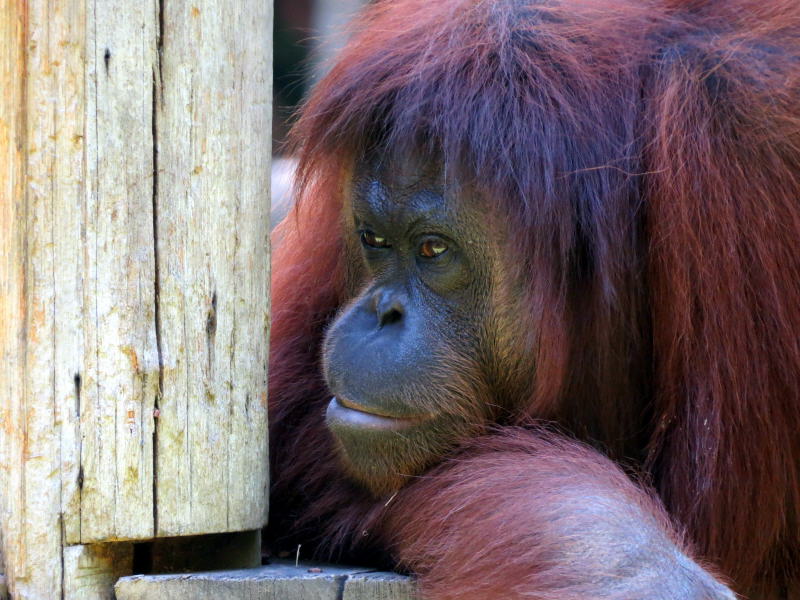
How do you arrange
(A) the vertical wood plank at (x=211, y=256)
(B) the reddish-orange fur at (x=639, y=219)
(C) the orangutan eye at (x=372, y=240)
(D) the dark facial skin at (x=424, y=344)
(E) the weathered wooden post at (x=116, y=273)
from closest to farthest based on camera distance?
(E) the weathered wooden post at (x=116, y=273)
(A) the vertical wood plank at (x=211, y=256)
(B) the reddish-orange fur at (x=639, y=219)
(D) the dark facial skin at (x=424, y=344)
(C) the orangutan eye at (x=372, y=240)

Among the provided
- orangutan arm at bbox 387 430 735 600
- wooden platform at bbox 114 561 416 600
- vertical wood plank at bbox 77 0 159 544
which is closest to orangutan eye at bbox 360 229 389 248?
orangutan arm at bbox 387 430 735 600

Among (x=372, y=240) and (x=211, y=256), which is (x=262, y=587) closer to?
(x=211, y=256)

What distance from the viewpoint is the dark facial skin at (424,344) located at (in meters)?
2.56

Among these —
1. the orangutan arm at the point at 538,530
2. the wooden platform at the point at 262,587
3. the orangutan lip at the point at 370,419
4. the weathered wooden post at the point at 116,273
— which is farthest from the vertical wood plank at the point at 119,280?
the orangutan arm at the point at 538,530

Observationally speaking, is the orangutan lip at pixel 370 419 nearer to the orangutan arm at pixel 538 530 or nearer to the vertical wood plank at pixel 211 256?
the orangutan arm at pixel 538 530

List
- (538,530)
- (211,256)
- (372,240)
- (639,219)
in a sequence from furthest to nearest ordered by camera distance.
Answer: (372,240), (639,219), (211,256), (538,530)

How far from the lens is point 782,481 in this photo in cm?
248

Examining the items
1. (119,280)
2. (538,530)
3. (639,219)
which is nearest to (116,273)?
(119,280)

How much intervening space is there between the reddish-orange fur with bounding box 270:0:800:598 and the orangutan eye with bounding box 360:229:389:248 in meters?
0.22

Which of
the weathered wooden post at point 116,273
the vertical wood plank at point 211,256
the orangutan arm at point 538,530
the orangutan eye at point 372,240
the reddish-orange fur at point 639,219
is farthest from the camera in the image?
the orangutan eye at point 372,240

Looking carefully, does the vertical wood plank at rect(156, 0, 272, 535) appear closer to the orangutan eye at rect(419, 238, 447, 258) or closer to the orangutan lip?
the orangutan lip

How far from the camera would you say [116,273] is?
2.24m

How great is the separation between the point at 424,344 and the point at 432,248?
242 mm

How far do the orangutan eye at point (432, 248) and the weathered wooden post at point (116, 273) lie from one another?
0.47 m
